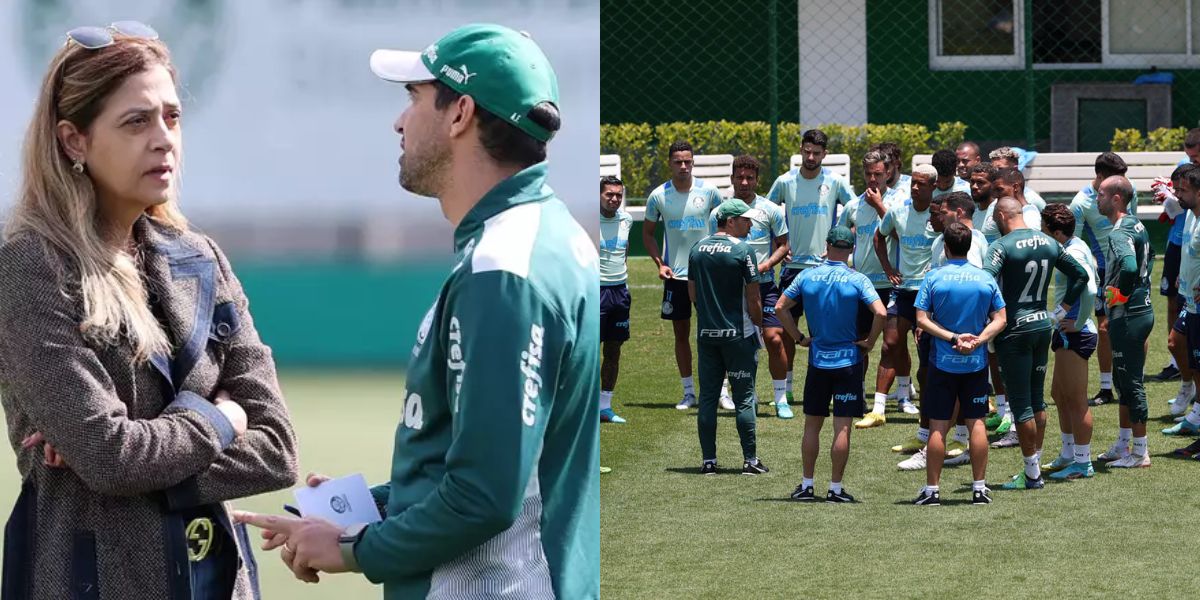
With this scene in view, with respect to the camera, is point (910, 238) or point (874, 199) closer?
point (910, 238)

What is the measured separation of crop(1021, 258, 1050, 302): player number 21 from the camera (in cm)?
886

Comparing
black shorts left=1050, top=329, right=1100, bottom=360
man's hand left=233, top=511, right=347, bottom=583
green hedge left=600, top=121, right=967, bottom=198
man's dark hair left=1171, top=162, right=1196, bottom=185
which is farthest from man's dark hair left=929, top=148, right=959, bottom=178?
green hedge left=600, top=121, right=967, bottom=198

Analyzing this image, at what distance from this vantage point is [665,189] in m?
12.2

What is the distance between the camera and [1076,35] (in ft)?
73.5

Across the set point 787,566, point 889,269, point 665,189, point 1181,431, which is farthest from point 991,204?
point 787,566

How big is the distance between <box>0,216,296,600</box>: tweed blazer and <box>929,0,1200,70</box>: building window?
67.6 feet

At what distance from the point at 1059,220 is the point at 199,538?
23.9ft

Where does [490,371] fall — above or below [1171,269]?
above

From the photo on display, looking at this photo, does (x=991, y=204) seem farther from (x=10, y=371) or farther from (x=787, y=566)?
(x=10, y=371)

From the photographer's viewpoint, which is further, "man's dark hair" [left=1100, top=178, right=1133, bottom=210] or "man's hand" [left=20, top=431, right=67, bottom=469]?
"man's dark hair" [left=1100, top=178, right=1133, bottom=210]

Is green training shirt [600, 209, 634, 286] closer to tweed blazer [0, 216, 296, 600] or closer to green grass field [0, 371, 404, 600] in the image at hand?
green grass field [0, 371, 404, 600]

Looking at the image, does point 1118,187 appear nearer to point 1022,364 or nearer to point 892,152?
point 1022,364

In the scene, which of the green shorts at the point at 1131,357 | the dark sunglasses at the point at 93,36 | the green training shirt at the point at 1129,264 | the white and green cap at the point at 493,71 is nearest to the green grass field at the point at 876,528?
the green shorts at the point at 1131,357

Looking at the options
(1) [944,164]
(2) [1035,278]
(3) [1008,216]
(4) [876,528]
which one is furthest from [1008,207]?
(4) [876,528]
